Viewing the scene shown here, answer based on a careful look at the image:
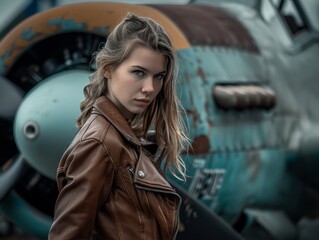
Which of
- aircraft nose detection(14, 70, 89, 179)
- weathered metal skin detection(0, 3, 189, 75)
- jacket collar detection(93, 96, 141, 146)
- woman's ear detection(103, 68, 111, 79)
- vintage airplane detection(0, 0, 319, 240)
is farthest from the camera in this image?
weathered metal skin detection(0, 3, 189, 75)

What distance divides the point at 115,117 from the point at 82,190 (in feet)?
0.94

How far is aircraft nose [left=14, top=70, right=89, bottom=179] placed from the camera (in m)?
5.13

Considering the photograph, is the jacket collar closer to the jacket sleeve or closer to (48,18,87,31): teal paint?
the jacket sleeve

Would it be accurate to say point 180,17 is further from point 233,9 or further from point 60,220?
point 60,220

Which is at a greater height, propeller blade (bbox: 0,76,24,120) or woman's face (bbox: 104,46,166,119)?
woman's face (bbox: 104,46,166,119)

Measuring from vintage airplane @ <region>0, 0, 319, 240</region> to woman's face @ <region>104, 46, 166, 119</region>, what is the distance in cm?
233

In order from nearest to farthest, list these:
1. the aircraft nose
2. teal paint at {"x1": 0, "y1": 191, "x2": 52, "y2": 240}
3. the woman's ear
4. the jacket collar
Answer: the jacket collar < the woman's ear < the aircraft nose < teal paint at {"x1": 0, "y1": 191, "x2": 52, "y2": 240}

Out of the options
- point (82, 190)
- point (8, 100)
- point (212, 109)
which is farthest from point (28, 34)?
point (82, 190)

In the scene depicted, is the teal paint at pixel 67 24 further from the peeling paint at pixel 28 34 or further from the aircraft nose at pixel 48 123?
the aircraft nose at pixel 48 123

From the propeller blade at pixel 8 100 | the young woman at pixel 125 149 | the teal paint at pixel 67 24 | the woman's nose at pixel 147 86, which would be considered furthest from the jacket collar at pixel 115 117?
the propeller blade at pixel 8 100

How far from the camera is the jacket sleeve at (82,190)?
2.56m

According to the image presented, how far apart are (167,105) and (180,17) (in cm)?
324

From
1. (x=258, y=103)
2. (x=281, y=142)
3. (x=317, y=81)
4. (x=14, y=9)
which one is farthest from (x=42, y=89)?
(x=14, y=9)

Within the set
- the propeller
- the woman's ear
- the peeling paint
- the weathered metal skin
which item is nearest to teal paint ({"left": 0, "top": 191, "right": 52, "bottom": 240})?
the propeller
